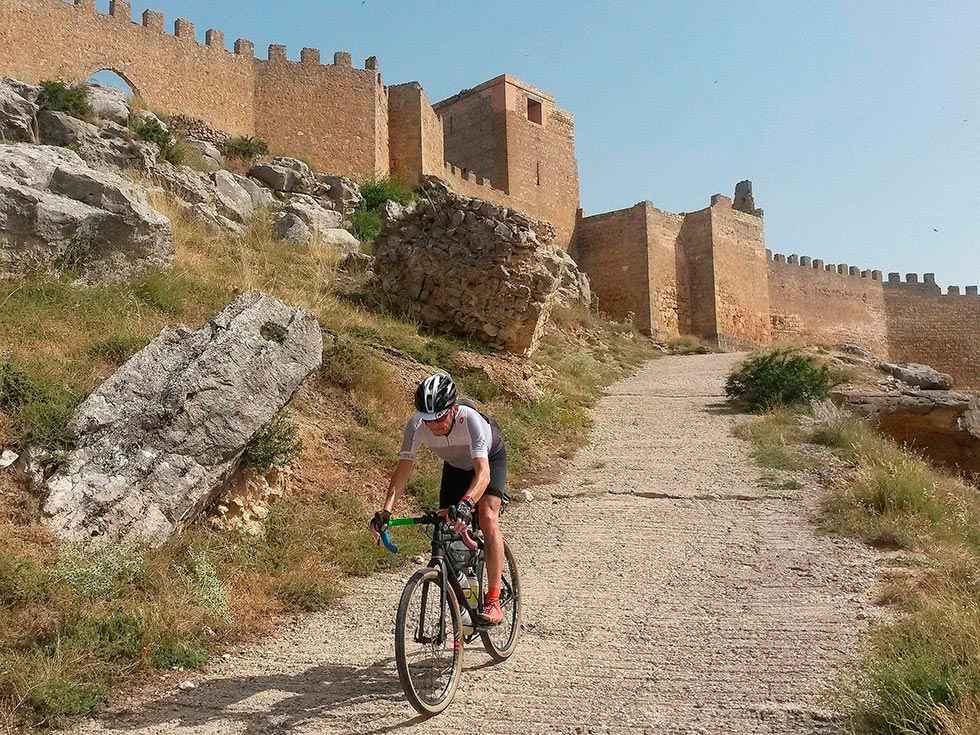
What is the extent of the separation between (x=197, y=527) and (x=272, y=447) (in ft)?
3.02

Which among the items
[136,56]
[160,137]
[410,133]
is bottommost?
[160,137]

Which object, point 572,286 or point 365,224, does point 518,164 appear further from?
point 365,224

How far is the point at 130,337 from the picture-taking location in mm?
7379

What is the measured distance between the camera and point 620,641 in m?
5.00

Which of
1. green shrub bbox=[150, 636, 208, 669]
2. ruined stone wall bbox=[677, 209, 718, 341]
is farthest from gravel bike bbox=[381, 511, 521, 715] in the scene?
ruined stone wall bbox=[677, 209, 718, 341]

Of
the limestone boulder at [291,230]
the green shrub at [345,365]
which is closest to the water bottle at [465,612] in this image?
the green shrub at [345,365]

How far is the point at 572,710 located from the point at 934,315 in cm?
3907

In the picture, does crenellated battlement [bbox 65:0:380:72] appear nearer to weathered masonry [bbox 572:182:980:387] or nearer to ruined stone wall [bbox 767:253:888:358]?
weathered masonry [bbox 572:182:980:387]

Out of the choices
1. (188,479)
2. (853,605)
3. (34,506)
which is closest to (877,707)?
(853,605)

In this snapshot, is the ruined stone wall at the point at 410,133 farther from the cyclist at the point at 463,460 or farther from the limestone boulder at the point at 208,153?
the cyclist at the point at 463,460

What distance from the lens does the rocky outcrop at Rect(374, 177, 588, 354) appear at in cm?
1299

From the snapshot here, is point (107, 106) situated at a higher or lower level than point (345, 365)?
higher

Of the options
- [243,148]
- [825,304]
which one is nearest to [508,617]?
[243,148]

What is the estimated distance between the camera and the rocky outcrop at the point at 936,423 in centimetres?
1230
